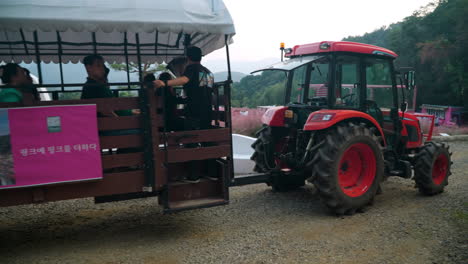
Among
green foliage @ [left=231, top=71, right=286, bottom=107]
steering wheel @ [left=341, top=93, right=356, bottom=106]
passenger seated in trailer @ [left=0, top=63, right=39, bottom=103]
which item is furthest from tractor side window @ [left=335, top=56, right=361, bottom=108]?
green foliage @ [left=231, top=71, right=286, bottom=107]

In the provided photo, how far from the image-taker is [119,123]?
3746 millimetres

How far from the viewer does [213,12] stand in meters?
3.95

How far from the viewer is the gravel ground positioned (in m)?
3.64

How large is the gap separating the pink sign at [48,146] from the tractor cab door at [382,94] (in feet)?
12.4

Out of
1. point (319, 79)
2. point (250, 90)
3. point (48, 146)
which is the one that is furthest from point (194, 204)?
point (250, 90)

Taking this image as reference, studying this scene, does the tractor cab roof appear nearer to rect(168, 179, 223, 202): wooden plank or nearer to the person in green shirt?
rect(168, 179, 223, 202): wooden plank

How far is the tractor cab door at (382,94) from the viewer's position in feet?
17.8

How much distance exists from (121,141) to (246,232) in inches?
67.9

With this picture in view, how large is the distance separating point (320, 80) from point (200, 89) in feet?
6.25

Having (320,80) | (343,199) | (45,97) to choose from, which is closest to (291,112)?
(320,80)

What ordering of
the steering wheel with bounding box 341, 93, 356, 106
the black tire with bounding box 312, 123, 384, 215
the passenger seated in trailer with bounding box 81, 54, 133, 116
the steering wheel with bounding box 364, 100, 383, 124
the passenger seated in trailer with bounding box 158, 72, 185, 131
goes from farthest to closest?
1. the steering wheel with bounding box 364, 100, 383, 124
2. the steering wheel with bounding box 341, 93, 356, 106
3. the black tire with bounding box 312, 123, 384, 215
4. the passenger seated in trailer with bounding box 158, 72, 185, 131
5. the passenger seated in trailer with bounding box 81, 54, 133, 116

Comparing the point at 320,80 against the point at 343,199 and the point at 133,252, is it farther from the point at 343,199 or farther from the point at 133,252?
the point at 133,252

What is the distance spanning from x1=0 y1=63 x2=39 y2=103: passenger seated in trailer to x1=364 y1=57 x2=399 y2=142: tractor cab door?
422 cm

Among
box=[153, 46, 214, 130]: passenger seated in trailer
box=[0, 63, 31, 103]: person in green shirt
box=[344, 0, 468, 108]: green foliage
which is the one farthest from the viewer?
box=[344, 0, 468, 108]: green foliage
